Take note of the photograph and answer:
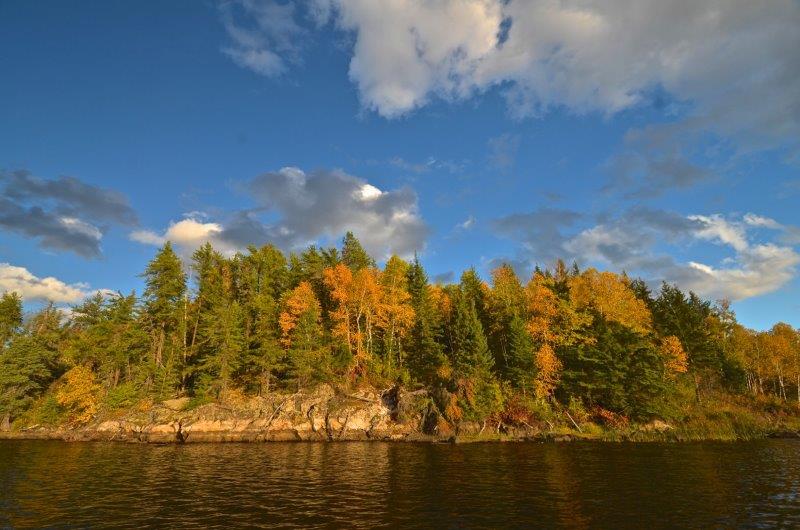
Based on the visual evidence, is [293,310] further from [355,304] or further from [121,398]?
[121,398]

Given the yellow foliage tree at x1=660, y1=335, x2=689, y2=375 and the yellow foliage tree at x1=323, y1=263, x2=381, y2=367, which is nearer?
the yellow foliage tree at x1=660, y1=335, x2=689, y2=375

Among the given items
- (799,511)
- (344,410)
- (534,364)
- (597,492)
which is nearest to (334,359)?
(344,410)

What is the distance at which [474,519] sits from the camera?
21016mm

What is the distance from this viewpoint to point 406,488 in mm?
28219

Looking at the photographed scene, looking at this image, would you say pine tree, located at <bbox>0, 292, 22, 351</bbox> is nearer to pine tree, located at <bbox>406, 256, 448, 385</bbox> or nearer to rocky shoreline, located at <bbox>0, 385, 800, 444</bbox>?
rocky shoreline, located at <bbox>0, 385, 800, 444</bbox>

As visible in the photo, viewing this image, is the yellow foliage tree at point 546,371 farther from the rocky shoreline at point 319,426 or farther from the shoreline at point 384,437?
the shoreline at point 384,437

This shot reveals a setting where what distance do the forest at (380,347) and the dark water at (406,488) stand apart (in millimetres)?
17041

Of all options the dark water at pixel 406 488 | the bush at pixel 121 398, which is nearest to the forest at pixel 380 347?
the bush at pixel 121 398

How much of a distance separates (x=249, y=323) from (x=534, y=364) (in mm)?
48476

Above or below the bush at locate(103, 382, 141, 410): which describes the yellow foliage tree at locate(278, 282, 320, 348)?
above

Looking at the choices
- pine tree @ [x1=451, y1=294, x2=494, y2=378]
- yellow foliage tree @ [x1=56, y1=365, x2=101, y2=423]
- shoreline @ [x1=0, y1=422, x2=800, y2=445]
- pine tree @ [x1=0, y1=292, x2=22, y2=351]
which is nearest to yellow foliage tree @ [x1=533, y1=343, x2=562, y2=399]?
shoreline @ [x1=0, y1=422, x2=800, y2=445]

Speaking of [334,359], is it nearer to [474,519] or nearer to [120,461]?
[120,461]

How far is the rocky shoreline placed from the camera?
58.9 meters

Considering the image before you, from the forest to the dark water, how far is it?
55.9 ft
